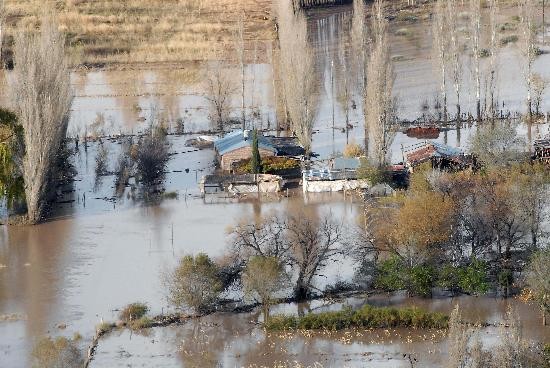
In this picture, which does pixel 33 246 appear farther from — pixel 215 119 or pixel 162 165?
pixel 215 119

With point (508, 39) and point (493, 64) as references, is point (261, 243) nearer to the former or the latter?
point (493, 64)

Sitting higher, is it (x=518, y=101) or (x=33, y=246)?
(x=518, y=101)

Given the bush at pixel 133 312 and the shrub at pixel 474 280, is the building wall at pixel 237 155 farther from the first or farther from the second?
the shrub at pixel 474 280

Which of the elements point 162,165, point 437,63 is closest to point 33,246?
point 162,165

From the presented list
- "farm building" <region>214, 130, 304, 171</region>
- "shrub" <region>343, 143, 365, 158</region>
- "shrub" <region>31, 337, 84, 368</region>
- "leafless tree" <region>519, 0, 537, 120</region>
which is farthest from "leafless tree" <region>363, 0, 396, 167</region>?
"shrub" <region>31, 337, 84, 368</region>

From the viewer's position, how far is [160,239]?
21.6 m

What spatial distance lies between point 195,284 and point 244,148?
8.09m

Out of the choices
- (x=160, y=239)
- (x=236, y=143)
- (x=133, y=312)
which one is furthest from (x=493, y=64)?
(x=133, y=312)

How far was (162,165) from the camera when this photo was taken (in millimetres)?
25672

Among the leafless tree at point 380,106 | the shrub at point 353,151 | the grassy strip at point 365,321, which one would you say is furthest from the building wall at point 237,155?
the grassy strip at point 365,321

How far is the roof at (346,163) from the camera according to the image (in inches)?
953

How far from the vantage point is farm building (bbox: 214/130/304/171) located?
25.5m

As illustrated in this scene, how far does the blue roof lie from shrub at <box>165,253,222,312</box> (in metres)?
7.86

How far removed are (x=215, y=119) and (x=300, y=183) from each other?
19.3 ft
